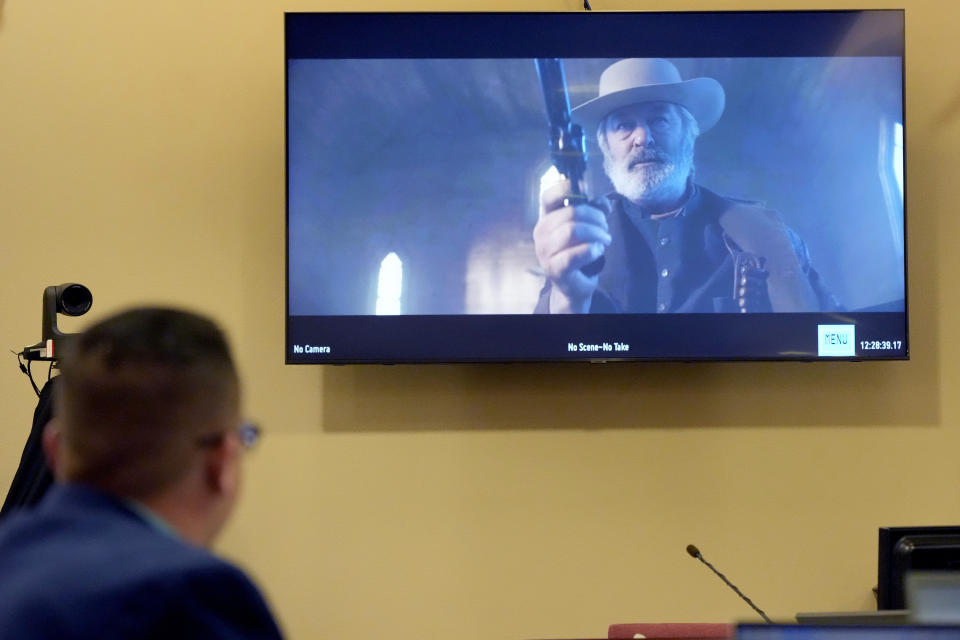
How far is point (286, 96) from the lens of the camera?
3.30 m

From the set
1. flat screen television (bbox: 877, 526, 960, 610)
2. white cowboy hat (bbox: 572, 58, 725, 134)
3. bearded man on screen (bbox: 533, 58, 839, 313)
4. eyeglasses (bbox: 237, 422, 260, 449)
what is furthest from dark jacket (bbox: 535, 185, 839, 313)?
eyeglasses (bbox: 237, 422, 260, 449)

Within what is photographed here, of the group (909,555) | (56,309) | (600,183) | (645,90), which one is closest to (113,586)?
(909,555)

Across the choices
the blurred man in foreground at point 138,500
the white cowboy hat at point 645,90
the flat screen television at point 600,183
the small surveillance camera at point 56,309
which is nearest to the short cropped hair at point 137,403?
the blurred man in foreground at point 138,500

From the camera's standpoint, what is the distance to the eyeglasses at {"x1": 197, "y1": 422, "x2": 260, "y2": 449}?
1.25 m

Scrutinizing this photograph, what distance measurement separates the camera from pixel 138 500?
121 centimetres

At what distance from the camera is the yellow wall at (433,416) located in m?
3.40

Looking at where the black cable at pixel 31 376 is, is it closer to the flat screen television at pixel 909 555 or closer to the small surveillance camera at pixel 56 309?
the small surveillance camera at pixel 56 309

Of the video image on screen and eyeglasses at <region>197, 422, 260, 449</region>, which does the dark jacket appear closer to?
the video image on screen

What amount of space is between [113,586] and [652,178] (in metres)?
2.57

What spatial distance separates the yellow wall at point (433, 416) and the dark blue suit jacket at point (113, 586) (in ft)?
7.51

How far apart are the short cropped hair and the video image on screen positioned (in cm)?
203

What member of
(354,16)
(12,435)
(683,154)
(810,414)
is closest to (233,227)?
(354,16)

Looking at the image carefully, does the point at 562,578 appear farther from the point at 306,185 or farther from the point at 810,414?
the point at 306,185

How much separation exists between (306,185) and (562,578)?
156cm
